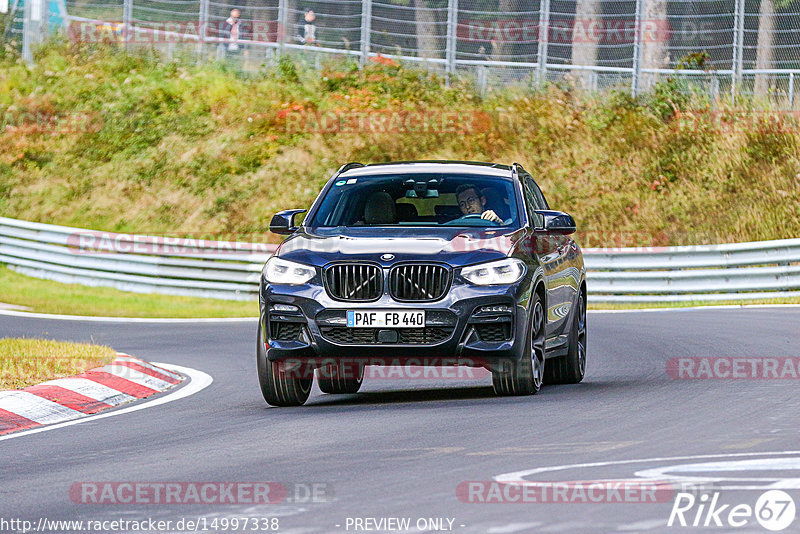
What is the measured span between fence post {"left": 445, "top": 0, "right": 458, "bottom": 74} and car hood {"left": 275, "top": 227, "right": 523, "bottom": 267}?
24.0 m

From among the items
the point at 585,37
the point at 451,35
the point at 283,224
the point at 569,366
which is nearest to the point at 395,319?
the point at 283,224

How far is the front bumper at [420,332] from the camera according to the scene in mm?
10367

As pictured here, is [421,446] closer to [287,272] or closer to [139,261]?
[287,272]

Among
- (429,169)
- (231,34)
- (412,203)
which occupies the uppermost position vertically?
(231,34)

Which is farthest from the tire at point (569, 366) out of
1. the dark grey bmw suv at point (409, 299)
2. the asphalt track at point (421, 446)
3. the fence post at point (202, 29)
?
the fence post at point (202, 29)

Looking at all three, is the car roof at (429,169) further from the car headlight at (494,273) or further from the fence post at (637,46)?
the fence post at (637,46)

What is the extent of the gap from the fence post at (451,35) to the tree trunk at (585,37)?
2.81 m

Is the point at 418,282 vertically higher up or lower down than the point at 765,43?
lower down

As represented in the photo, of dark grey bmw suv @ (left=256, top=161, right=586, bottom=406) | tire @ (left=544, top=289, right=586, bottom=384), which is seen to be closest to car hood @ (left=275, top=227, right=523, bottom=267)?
dark grey bmw suv @ (left=256, top=161, right=586, bottom=406)

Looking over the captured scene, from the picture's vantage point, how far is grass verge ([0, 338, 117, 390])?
11.7 metres

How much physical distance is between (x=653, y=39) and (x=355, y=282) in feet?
78.4

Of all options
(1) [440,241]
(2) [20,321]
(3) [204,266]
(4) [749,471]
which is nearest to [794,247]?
(3) [204,266]

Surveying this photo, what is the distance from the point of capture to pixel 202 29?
1505 inches

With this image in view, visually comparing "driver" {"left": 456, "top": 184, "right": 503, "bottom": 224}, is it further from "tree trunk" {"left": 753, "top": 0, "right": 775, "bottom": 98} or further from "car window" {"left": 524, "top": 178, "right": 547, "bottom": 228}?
"tree trunk" {"left": 753, "top": 0, "right": 775, "bottom": 98}
